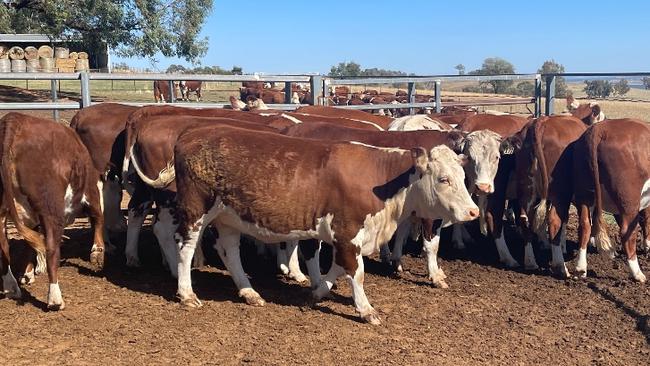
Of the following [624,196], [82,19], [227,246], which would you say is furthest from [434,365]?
[82,19]

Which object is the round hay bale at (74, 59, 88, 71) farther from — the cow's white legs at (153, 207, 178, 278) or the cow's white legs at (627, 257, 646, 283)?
the cow's white legs at (627, 257, 646, 283)

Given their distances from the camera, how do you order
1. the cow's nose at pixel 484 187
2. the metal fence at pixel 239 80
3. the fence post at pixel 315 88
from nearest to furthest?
the cow's nose at pixel 484 187
the metal fence at pixel 239 80
the fence post at pixel 315 88

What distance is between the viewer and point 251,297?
5992 millimetres

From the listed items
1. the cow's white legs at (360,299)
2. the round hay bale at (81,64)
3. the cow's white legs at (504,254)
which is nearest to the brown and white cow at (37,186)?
the cow's white legs at (360,299)

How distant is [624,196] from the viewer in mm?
6840

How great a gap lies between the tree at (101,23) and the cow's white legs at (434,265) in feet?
49.3

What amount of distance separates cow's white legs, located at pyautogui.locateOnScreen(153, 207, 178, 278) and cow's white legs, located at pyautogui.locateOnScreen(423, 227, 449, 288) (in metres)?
2.56

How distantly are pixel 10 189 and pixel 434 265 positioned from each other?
13.3ft

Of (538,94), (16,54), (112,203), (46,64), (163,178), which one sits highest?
(16,54)

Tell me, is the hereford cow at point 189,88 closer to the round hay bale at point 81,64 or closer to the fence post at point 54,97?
the round hay bale at point 81,64

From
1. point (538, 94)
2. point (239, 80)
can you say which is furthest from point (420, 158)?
point (538, 94)

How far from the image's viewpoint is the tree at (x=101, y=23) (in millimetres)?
19047

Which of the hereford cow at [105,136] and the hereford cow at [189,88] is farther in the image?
the hereford cow at [189,88]

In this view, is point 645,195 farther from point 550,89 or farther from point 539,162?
point 550,89
